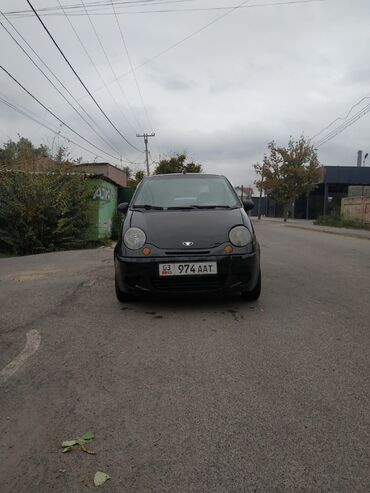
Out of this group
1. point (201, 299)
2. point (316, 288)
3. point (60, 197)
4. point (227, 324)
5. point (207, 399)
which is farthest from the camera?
point (60, 197)

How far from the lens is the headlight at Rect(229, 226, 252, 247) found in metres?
4.84

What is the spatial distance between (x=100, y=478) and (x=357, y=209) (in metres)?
28.9

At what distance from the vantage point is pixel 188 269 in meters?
4.66

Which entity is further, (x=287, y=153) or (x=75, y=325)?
(x=287, y=153)

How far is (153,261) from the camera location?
4691mm

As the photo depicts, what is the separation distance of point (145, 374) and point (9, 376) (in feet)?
3.18

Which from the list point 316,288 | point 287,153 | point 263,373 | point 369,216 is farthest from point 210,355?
point 287,153

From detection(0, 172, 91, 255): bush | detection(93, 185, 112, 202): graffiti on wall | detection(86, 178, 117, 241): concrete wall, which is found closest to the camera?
detection(0, 172, 91, 255): bush

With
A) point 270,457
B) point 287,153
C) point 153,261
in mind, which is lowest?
point 270,457

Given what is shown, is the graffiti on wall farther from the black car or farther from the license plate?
the license plate

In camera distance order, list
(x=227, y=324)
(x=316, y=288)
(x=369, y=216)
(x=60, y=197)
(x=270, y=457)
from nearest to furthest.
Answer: (x=270, y=457)
(x=227, y=324)
(x=316, y=288)
(x=60, y=197)
(x=369, y=216)

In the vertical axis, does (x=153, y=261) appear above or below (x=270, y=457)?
above

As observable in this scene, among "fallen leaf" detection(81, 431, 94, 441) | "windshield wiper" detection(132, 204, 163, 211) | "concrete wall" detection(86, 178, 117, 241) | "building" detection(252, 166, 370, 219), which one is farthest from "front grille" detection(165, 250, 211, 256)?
"building" detection(252, 166, 370, 219)

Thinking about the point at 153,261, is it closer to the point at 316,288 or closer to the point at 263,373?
the point at 263,373
